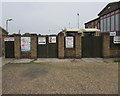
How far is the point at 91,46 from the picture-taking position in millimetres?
11195

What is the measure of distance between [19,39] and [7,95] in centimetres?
797

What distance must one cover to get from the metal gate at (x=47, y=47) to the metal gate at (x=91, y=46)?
290 cm

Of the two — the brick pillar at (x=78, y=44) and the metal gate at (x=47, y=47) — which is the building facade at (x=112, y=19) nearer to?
the brick pillar at (x=78, y=44)

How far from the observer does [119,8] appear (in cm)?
1819

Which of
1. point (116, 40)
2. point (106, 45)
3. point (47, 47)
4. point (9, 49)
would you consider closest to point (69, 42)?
point (47, 47)

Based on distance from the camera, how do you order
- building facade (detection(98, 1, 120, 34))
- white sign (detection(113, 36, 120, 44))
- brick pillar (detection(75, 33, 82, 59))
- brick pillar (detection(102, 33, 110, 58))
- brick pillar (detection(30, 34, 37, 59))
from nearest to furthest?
brick pillar (detection(30, 34, 37, 59)) < brick pillar (detection(75, 33, 82, 59)) < brick pillar (detection(102, 33, 110, 58)) < white sign (detection(113, 36, 120, 44)) < building facade (detection(98, 1, 120, 34))

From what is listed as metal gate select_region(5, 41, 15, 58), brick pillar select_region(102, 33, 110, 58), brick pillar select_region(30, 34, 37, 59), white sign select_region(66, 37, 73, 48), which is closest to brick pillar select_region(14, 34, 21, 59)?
metal gate select_region(5, 41, 15, 58)

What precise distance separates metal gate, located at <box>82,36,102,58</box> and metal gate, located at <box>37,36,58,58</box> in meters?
2.90

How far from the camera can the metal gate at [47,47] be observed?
35.7 ft

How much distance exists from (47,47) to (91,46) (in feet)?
14.8

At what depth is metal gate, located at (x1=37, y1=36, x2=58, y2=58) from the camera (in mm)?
10891

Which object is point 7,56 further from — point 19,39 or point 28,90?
point 28,90

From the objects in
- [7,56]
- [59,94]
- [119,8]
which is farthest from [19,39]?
[119,8]

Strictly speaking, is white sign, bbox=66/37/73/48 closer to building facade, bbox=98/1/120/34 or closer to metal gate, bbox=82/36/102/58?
metal gate, bbox=82/36/102/58
